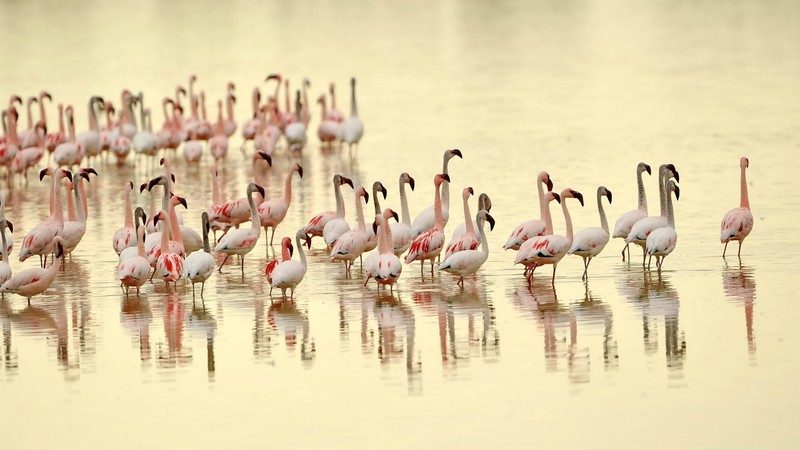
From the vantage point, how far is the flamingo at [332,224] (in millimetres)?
17219

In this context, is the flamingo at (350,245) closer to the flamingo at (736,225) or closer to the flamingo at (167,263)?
the flamingo at (167,263)

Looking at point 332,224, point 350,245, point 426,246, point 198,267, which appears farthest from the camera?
point 332,224

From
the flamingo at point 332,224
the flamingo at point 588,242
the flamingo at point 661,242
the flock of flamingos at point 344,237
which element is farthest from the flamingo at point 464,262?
the flamingo at point 332,224

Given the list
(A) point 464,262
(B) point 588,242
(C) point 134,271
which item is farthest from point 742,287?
(C) point 134,271

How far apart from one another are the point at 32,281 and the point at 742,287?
6750mm

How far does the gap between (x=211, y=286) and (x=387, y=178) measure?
318 inches

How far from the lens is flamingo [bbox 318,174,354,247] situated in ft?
56.5

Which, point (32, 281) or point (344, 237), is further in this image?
point (344, 237)

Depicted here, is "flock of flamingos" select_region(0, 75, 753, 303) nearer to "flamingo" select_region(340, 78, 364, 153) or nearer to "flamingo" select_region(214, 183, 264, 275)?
"flamingo" select_region(214, 183, 264, 275)

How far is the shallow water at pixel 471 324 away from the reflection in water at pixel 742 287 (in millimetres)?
28

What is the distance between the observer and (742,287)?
14.9 metres

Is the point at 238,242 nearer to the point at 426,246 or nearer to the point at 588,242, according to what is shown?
the point at 426,246

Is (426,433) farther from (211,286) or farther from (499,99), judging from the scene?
(499,99)

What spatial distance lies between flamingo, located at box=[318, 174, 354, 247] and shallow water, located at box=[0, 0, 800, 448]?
30 centimetres
